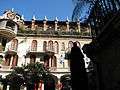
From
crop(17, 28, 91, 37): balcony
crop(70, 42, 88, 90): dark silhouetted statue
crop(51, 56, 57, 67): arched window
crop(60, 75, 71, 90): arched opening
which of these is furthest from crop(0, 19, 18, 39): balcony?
crop(70, 42, 88, 90): dark silhouetted statue

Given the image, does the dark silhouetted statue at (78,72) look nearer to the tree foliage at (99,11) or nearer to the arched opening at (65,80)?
the tree foliage at (99,11)

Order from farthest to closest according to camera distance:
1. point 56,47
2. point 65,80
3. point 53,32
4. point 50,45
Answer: point 53,32 < point 56,47 < point 50,45 < point 65,80

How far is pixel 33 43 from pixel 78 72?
109 ft

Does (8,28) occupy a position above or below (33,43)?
above

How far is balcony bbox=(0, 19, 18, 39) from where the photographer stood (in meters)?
40.5

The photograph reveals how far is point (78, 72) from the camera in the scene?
926cm

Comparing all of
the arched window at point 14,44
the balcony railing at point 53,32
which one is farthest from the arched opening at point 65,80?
the arched window at point 14,44

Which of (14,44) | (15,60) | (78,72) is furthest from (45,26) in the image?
(78,72)

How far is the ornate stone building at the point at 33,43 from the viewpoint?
3981 cm

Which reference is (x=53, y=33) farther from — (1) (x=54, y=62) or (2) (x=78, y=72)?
(2) (x=78, y=72)

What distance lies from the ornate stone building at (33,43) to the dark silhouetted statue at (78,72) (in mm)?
29619

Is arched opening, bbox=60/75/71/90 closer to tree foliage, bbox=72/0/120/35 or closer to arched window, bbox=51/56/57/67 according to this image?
arched window, bbox=51/56/57/67

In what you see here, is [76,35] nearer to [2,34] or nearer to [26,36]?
[26,36]

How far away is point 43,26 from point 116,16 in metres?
38.2
